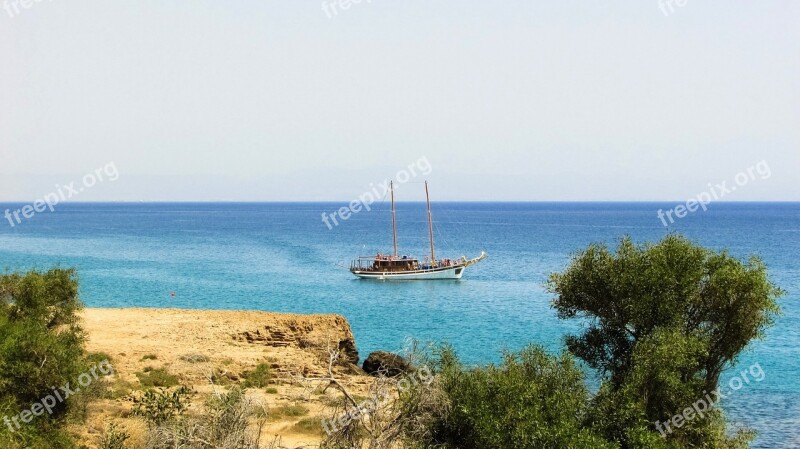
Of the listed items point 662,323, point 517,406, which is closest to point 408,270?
point 662,323

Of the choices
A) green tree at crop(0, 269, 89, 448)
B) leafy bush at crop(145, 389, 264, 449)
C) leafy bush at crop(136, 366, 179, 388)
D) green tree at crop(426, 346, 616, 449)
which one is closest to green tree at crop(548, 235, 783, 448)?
green tree at crop(426, 346, 616, 449)

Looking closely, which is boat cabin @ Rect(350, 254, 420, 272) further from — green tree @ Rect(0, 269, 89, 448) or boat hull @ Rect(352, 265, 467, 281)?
green tree @ Rect(0, 269, 89, 448)

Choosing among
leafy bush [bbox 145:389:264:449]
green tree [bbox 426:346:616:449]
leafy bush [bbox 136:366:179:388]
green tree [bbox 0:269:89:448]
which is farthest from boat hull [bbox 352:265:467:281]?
leafy bush [bbox 145:389:264:449]

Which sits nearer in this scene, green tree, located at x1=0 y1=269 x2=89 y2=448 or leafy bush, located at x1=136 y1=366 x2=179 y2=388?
green tree, located at x1=0 y1=269 x2=89 y2=448

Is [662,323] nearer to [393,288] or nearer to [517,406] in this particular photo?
[517,406]

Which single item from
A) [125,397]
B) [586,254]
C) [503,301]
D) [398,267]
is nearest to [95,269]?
[398,267]

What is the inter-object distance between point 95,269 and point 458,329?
5770 centimetres

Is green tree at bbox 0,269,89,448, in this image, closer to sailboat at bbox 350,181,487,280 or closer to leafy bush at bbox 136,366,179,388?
leafy bush at bbox 136,366,179,388

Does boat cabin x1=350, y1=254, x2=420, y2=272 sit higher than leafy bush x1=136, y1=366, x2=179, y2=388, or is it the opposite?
leafy bush x1=136, y1=366, x2=179, y2=388

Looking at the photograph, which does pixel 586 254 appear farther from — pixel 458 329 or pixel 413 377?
pixel 458 329

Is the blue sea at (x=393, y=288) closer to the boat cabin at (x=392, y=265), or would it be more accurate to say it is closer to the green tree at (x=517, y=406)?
the boat cabin at (x=392, y=265)

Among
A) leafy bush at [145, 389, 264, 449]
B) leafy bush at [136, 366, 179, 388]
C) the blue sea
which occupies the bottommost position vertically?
the blue sea

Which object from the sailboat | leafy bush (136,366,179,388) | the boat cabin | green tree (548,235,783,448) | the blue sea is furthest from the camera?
the boat cabin

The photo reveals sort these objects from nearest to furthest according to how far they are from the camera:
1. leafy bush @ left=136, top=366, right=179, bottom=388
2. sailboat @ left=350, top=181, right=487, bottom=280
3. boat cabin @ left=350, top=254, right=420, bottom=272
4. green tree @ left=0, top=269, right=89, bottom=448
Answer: green tree @ left=0, top=269, right=89, bottom=448 < leafy bush @ left=136, top=366, right=179, bottom=388 < sailboat @ left=350, top=181, right=487, bottom=280 < boat cabin @ left=350, top=254, right=420, bottom=272
